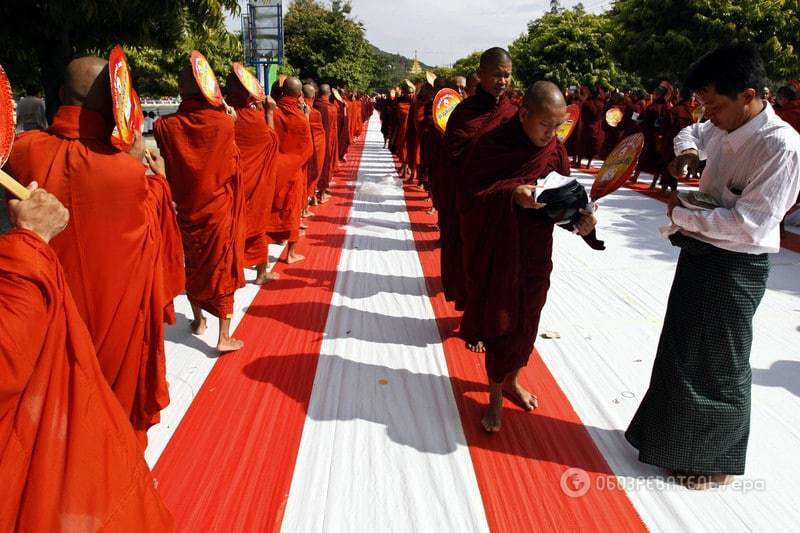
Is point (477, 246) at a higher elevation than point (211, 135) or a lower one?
lower

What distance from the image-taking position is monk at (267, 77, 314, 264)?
5.04 meters

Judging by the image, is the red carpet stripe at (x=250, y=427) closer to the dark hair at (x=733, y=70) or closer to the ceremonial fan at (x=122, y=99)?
the ceremonial fan at (x=122, y=99)

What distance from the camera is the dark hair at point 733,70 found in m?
1.98

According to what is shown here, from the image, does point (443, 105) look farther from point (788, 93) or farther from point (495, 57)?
point (788, 93)

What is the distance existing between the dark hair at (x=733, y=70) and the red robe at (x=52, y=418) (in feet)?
7.32

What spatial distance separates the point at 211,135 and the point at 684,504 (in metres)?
2.95

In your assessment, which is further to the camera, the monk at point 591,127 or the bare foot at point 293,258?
the monk at point 591,127

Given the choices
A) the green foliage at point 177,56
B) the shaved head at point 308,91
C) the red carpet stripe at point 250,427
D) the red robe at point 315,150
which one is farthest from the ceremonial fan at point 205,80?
the green foliage at point 177,56

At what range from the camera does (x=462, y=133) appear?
147 inches

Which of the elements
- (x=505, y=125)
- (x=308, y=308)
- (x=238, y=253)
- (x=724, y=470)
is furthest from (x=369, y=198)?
(x=724, y=470)

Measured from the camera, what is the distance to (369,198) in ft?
30.4

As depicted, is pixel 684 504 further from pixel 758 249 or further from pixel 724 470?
pixel 758 249

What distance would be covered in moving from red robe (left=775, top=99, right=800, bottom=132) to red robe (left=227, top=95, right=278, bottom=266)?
19.3ft

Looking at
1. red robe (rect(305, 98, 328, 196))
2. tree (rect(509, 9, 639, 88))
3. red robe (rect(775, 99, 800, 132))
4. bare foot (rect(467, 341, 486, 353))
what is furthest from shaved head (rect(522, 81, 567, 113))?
tree (rect(509, 9, 639, 88))
